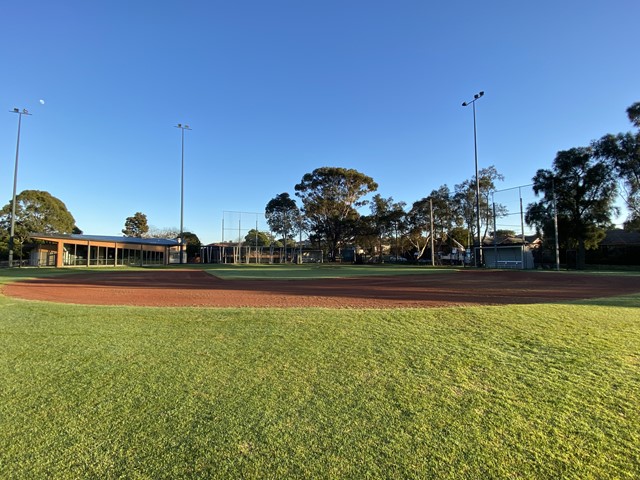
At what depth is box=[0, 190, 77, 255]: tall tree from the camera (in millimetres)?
45406

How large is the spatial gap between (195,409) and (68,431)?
936mm

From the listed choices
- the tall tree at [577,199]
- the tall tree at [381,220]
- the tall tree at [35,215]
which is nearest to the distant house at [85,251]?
the tall tree at [35,215]

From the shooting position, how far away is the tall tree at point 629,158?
31359mm

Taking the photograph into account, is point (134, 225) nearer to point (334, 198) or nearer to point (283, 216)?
point (283, 216)

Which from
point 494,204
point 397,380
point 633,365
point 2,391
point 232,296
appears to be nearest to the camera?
point 2,391

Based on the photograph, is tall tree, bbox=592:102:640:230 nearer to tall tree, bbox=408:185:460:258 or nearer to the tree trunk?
the tree trunk

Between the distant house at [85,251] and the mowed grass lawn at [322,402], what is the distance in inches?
1505

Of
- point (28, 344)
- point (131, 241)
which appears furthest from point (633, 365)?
point (131, 241)

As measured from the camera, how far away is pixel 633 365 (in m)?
4.22

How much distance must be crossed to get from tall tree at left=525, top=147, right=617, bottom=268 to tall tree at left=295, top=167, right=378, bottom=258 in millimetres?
25374

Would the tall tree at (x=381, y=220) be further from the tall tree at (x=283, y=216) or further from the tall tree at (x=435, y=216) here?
the tall tree at (x=283, y=216)

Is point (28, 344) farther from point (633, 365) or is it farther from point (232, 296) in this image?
point (633, 365)

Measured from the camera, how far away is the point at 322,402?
3.29 meters

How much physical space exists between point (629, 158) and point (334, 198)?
34.5 meters
